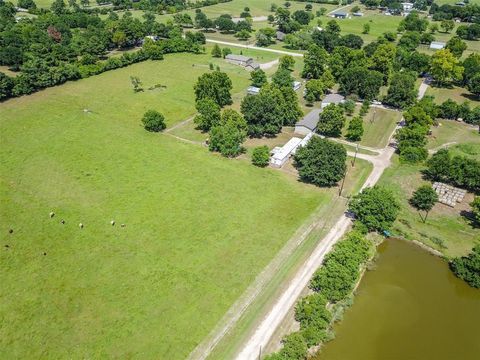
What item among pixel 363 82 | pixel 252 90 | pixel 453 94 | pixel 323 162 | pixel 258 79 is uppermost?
pixel 363 82

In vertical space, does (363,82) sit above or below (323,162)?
above

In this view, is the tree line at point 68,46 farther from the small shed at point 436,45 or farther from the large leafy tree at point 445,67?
the small shed at point 436,45

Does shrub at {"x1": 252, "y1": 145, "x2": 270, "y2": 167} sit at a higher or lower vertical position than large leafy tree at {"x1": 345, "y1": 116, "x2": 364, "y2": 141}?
lower

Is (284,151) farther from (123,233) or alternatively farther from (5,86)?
(5,86)

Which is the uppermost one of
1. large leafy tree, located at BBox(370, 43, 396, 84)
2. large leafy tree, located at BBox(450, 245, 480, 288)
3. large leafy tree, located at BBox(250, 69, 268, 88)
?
large leafy tree, located at BBox(370, 43, 396, 84)

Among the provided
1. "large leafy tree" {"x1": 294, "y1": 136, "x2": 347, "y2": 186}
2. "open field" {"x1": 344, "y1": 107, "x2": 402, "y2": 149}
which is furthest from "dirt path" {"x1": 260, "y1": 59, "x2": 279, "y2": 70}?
"large leafy tree" {"x1": 294, "y1": 136, "x2": 347, "y2": 186}

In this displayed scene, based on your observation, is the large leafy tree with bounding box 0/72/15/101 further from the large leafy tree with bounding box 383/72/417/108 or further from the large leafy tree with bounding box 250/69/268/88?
the large leafy tree with bounding box 383/72/417/108

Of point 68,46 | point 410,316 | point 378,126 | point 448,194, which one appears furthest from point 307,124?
point 68,46
